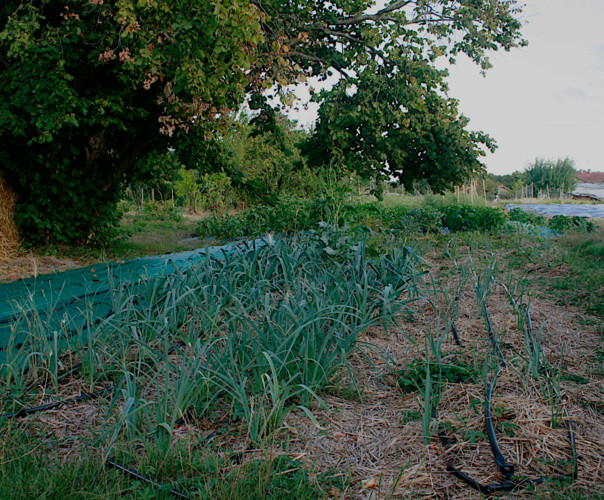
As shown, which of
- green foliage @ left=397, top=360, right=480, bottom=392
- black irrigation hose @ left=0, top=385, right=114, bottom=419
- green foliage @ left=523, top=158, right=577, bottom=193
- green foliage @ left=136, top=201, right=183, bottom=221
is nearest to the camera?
black irrigation hose @ left=0, top=385, right=114, bottom=419

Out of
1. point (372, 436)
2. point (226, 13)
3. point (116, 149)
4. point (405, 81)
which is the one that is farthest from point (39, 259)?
point (405, 81)

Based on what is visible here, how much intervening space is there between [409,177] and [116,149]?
5.32 meters

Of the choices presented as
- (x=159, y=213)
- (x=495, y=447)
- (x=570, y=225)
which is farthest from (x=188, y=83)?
(x=159, y=213)

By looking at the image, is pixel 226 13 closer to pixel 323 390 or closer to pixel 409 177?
pixel 323 390

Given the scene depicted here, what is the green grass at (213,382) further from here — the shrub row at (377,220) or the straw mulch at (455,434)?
the shrub row at (377,220)

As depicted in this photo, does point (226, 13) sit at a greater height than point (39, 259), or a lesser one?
greater

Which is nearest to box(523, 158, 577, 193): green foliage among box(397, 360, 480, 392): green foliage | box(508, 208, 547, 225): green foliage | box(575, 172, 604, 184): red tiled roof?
box(575, 172, 604, 184): red tiled roof

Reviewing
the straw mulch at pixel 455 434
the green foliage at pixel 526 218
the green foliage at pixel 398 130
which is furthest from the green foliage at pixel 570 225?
the straw mulch at pixel 455 434

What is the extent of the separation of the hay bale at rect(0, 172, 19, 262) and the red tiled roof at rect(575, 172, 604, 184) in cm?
6317

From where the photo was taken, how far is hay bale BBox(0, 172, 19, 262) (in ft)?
18.8

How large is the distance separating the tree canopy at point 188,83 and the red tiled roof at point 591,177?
5781cm

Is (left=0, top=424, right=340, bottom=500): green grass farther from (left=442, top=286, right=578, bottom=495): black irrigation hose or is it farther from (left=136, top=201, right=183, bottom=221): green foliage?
(left=136, top=201, right=183, bottom=221): green foliage

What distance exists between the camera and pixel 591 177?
5825cm

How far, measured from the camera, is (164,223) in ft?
39.0
